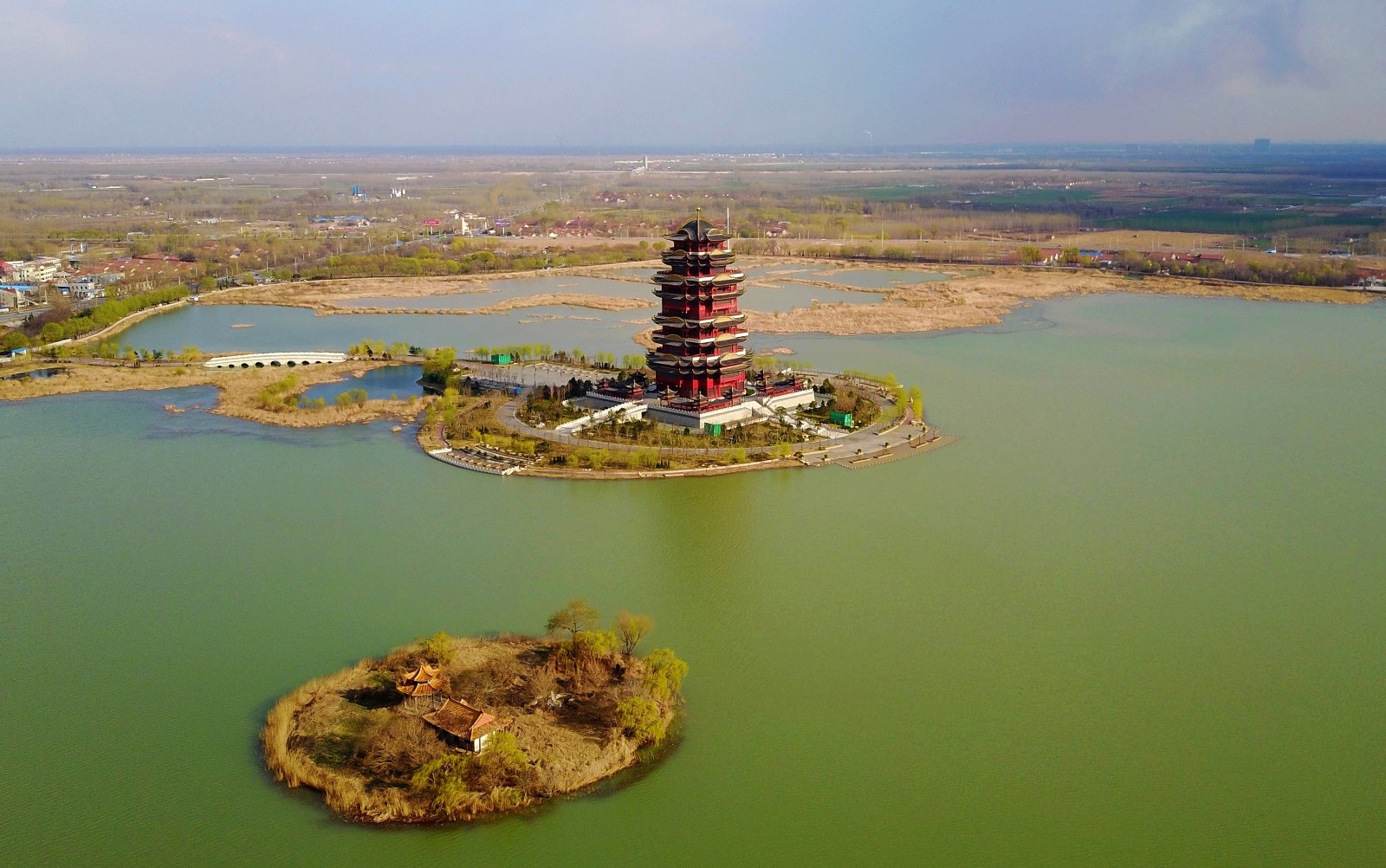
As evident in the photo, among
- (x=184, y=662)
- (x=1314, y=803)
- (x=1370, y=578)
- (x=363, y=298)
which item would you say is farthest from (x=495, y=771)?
(x=363, y=298)

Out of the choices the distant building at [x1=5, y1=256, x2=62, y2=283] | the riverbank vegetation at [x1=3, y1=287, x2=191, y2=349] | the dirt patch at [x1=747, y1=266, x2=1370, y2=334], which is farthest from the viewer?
the distant building at [x1=5, y1=256, x2=62, y2=283]

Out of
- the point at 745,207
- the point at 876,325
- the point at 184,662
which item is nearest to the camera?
the point at 184,662

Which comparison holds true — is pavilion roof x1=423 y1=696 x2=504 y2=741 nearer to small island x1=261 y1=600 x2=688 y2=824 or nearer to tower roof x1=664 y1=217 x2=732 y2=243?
small island x1=261 y1=600 x2=688 y2=824

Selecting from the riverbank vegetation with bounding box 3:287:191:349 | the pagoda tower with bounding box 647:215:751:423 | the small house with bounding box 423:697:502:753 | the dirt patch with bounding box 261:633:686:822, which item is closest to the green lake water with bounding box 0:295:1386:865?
the dirt patch with bounding box 261:633:686:822

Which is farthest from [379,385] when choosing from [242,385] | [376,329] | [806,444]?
[806,444]

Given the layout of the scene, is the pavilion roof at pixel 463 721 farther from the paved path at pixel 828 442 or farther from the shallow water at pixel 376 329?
the shallow water at pixel 376 329

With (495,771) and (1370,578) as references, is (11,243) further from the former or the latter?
(1370,578)
